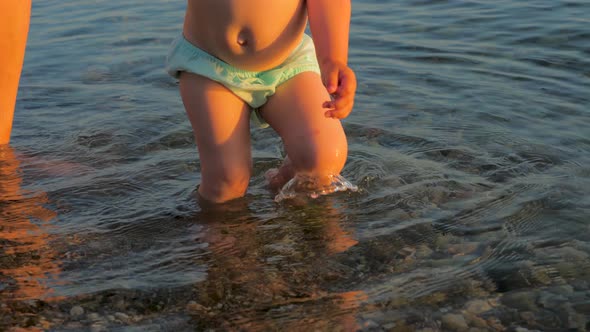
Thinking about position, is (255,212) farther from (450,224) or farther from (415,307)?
(415,307)

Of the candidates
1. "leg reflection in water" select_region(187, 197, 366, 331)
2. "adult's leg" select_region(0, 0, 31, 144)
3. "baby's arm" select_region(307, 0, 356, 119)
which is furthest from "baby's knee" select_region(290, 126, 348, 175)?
"adult's leg" select_region(0, 0, 31, 144)

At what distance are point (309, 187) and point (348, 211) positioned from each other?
0.70 ft

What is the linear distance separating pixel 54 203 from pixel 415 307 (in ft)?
6.45

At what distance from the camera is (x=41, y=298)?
3.16 meters

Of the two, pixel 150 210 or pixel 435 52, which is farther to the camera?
pixel 435 52

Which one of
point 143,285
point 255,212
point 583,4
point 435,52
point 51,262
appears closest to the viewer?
point 143,285

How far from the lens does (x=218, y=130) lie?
387 cm

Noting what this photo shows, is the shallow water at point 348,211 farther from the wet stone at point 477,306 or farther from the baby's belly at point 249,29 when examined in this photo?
the baby's belly at point 249,29

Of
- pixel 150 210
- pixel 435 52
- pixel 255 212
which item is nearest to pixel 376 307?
pixel 255 212

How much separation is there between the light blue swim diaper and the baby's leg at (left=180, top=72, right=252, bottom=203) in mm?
38

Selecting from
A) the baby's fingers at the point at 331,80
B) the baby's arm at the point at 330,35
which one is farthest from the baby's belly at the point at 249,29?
the baby's fingers at the point at 331,80

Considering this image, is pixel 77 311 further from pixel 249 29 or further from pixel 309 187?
pixel 249 29

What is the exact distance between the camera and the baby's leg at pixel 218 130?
12.7ft

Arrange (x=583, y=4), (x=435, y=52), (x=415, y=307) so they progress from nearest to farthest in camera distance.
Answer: (x=415, y=307), (x=435, y=52), (x=583, y=4)
